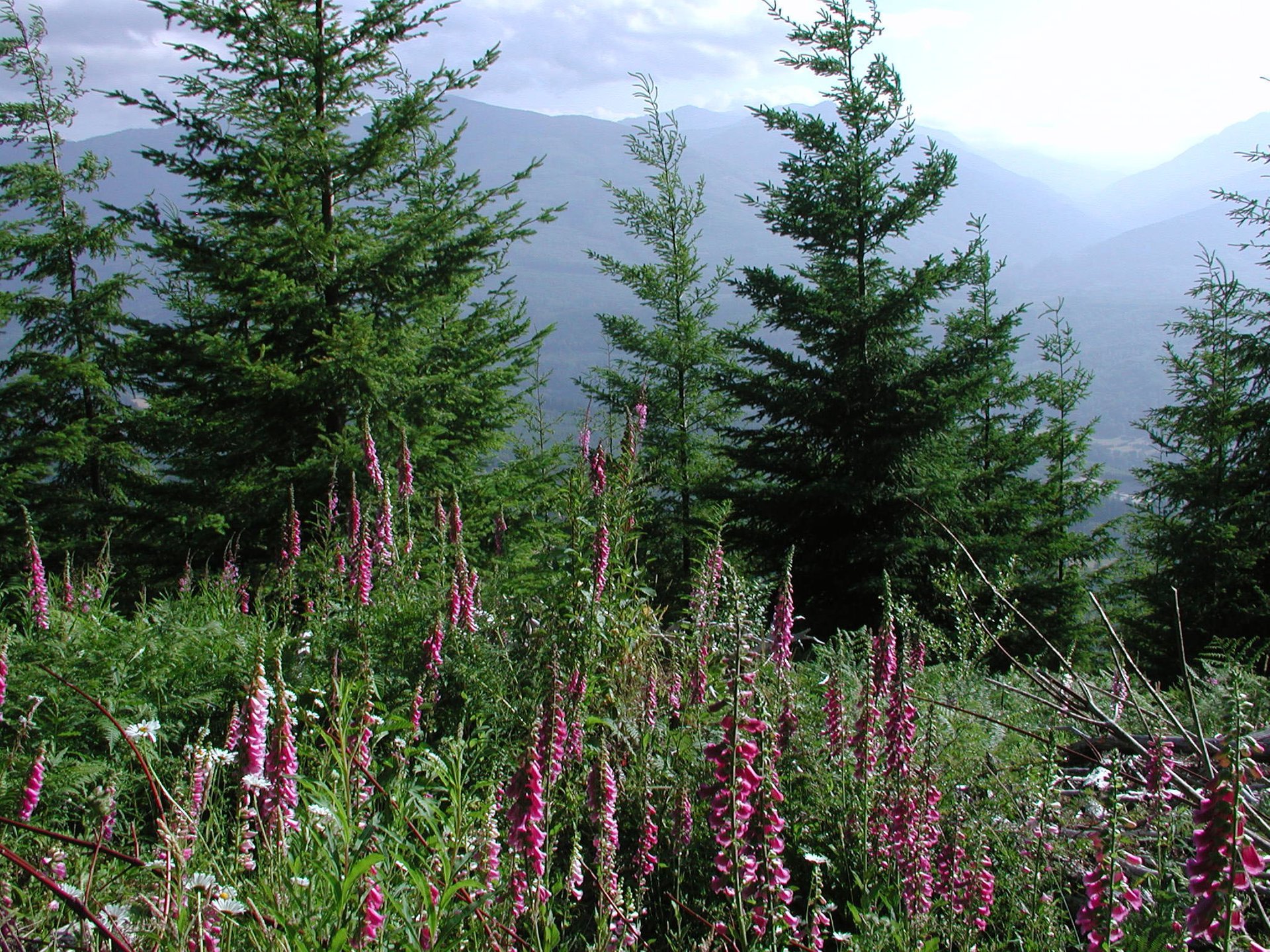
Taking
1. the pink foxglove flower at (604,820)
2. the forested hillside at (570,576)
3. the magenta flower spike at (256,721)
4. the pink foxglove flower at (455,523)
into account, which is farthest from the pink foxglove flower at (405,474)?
the pink foxglove flower at (604,820)

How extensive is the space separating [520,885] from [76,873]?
1.39 meters

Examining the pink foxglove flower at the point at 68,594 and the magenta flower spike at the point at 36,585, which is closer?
the magenta flower spike at the point at 36,585

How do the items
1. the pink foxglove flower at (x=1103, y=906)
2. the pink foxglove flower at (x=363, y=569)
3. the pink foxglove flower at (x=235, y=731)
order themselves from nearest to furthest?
the pink foxglove flower at (x=1103, y=906) < the pink foxglove flower at (x=235, y=731) < the pink foxglove flower at (x=363, y=569)

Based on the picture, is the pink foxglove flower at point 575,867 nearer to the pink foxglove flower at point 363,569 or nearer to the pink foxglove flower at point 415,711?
the pink foxglove flower at point 415,711

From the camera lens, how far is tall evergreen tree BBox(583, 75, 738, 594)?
17.8 metres

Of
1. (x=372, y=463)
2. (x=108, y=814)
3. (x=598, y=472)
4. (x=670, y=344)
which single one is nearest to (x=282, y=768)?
(x=108, y=814)

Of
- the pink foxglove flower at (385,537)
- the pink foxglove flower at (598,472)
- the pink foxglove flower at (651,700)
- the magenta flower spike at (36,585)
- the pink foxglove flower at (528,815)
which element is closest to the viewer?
the pink foxglove flower at (528,815)

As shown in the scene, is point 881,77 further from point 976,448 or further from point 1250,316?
point 1250,316

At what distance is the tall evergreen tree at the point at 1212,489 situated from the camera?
13.4m

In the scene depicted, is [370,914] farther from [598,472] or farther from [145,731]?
[598,472]

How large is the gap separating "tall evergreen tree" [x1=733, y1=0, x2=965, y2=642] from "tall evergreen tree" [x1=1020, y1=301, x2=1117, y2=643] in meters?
3.94

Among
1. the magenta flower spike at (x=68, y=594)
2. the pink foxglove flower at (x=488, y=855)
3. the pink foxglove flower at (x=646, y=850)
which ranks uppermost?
the pink foxglove flower at (x=488, y=855)

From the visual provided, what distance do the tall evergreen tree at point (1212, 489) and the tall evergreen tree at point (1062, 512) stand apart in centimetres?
108

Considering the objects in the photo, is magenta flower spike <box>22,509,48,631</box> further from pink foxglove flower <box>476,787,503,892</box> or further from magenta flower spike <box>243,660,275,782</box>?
pink foxglove flower <box>476,787,503,892</box>
